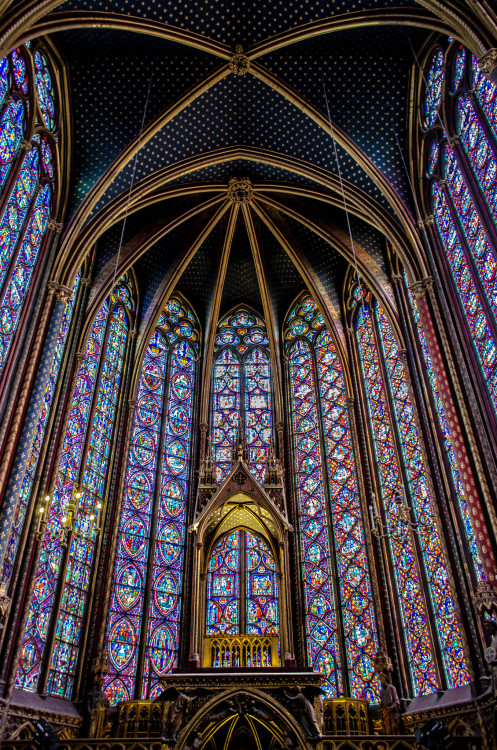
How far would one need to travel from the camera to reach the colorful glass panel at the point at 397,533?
1166 cm

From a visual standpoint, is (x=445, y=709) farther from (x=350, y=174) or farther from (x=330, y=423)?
(x=350, y=174)

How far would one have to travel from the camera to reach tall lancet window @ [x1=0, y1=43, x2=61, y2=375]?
418 inches

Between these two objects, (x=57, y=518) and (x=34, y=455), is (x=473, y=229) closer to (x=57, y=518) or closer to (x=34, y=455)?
(x=34, y=455)

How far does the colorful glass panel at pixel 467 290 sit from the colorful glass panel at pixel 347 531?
5501 millimetres

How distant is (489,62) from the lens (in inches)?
348

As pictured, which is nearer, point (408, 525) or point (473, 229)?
point (473, 229)

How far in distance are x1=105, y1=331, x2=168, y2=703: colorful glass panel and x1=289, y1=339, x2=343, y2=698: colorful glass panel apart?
12.3 feet

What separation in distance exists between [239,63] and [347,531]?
419 inches

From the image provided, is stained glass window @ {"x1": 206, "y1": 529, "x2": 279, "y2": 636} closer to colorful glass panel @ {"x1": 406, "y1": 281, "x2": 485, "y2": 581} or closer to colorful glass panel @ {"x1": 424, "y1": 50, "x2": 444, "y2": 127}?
colorful glass panel @ {"x1": 406, "y1": 281, "x2": 485, "y2": 581}

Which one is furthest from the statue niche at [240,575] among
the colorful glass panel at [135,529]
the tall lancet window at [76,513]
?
the tall lancet window at [76,513]

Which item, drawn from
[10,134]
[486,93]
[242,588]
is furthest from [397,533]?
[10,134]

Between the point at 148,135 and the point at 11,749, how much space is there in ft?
38.9

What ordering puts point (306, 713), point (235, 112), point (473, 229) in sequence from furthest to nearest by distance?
1. point (235, 112)
2. point (473, 229)
3. point (306, 713)

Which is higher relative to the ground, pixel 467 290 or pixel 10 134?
pixel 10 134
